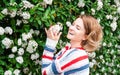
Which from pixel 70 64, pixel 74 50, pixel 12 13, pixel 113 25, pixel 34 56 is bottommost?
pixel 70 64

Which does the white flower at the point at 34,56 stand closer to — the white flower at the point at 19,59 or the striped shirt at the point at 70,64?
the white flower at the point at 19,59

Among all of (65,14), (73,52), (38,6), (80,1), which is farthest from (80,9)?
(73,52)

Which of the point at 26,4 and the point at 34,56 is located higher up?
the point at 26,4

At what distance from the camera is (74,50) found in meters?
3.19

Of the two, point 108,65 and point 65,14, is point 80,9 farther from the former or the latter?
point 108,65

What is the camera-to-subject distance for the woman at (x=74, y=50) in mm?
3164

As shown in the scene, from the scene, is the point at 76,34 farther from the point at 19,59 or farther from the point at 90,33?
the point at 19,59

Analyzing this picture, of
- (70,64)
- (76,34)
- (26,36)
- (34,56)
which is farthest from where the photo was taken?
(34,56)

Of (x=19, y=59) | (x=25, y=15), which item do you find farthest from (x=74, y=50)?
(x=19, y=59)

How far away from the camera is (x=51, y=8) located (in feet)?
14.1

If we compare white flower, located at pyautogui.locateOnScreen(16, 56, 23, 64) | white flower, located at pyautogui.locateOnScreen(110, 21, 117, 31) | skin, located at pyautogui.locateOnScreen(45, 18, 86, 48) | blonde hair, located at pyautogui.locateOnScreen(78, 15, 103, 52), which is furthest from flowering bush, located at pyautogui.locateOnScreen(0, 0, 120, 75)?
blonde hair, located at pyautogui.locateOnScreen(78, 15, 103, 52)

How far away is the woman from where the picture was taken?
3164 millimetres

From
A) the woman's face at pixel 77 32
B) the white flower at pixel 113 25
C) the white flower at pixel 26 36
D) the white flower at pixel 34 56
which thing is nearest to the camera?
the woman's face at pixel 77 32

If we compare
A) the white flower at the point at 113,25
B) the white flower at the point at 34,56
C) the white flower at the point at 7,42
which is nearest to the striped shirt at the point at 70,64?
the white flower at the point at 7,42
